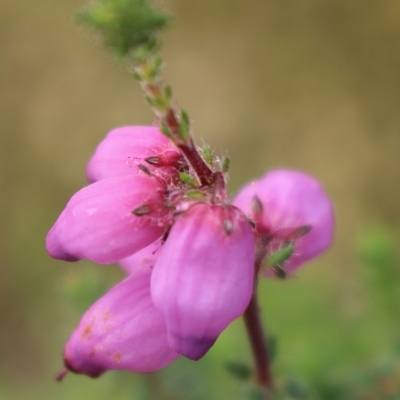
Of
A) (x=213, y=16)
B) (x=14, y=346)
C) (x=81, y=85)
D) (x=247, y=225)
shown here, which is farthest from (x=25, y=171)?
(x=247, y=225)

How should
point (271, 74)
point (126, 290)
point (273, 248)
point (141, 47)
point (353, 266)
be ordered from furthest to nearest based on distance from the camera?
1. point (271, 74)
2. point (353, 266)
3. point (273, 248)
4. point (126, 290)
5. point (141, 47)

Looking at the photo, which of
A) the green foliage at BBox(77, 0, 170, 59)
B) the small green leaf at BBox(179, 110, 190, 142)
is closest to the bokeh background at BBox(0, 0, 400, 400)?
the small green leaf at BBox(179, 110, 190, 142)

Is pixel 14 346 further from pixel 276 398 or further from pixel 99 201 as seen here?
pixel 99 201

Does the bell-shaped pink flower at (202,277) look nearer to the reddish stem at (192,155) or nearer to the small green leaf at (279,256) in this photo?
the reddish stem at (192,155)

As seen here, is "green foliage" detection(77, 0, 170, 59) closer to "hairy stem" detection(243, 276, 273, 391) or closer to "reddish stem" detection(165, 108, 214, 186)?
"reddish stem" detection(165, 108, 214, 186)

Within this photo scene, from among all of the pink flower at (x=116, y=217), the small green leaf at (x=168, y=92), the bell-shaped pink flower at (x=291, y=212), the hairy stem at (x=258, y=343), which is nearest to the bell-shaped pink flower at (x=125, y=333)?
the pink flower at (x=116, y=217)

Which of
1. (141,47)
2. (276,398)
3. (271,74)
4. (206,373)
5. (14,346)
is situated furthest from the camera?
(271,74)

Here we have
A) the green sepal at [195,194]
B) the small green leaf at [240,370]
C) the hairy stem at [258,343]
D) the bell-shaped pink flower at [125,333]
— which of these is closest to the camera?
the green sepal at [195,194]

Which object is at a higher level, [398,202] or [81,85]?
[81,85]
